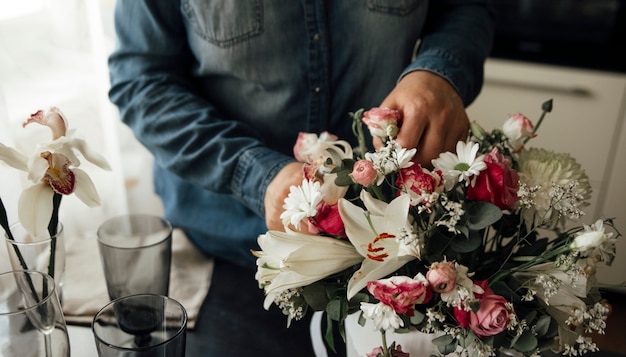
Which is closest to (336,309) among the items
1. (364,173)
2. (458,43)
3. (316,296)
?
(316,296)

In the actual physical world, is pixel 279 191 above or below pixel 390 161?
below

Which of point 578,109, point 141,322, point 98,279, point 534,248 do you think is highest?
point 534,248

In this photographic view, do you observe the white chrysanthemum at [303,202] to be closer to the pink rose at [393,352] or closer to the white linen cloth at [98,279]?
the pink rose at [393,352]

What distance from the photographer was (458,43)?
0.98 metres

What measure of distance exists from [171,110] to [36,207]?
34 cm

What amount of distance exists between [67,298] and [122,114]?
0.28 m

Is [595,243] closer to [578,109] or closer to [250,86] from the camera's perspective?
[250,86]

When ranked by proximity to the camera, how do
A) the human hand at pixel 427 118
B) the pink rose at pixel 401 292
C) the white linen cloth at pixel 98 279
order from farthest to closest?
1. the white linen cloth at pixel 98 279
2. the human hand at pixel 427 118
3. the pink rose at pixel 401 292

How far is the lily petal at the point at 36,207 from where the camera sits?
2.00 feet

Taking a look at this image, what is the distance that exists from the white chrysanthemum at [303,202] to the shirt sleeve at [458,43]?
13.8 inches

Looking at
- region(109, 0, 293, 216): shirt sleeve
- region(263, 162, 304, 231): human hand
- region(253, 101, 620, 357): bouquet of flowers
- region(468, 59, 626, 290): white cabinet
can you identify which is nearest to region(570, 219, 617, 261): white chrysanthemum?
region(253, 101, 620, 357): bouquet of flowers

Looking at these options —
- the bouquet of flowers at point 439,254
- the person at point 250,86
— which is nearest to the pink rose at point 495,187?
the bouquet of flowers at point 439,254

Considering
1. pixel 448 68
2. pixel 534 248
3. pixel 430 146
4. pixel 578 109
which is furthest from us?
pixel 578 109

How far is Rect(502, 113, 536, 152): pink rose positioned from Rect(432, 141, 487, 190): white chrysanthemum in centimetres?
10
